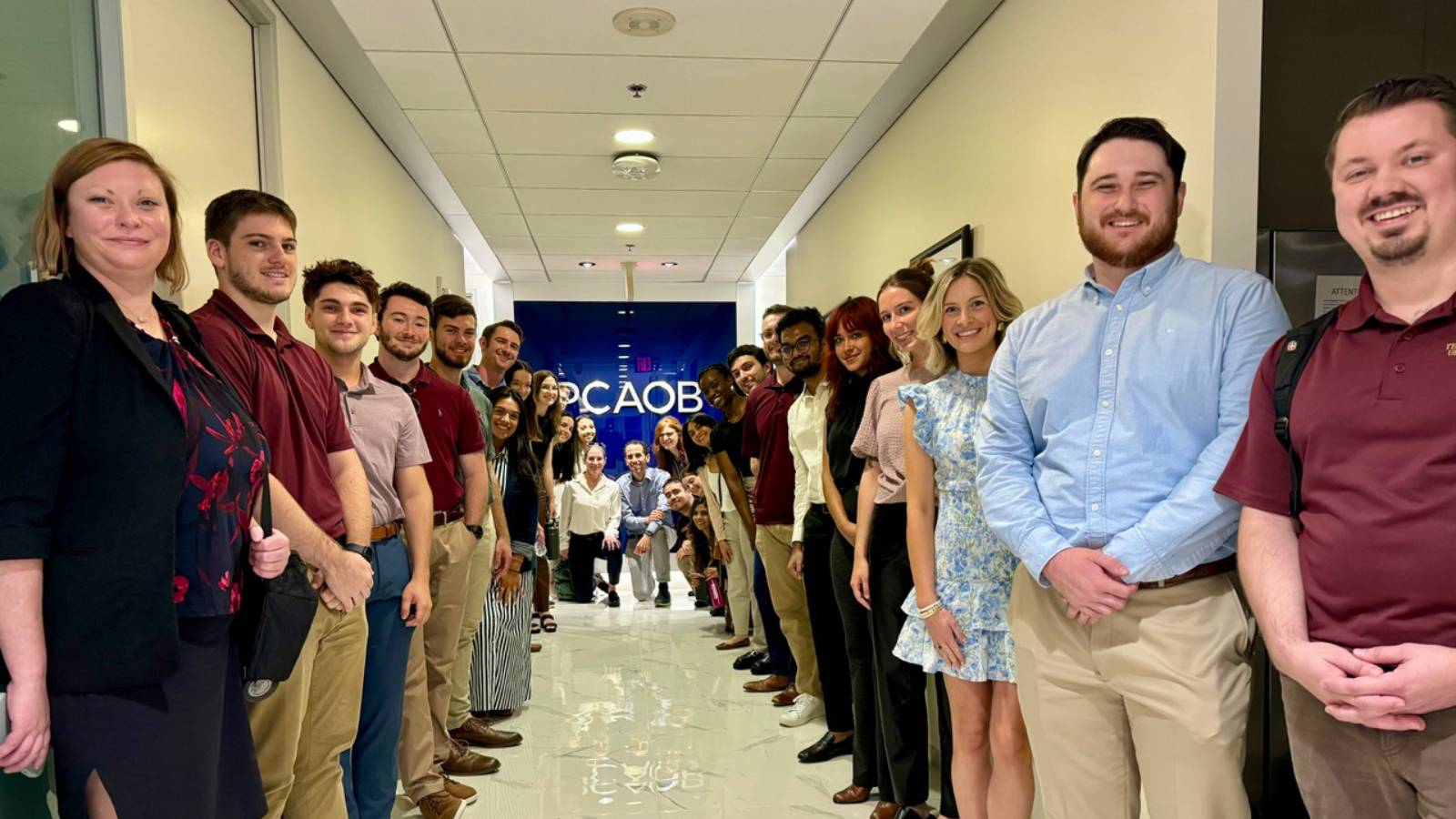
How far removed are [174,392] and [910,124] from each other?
368 cm

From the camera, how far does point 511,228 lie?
6793mm

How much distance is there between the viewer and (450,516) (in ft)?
10.4

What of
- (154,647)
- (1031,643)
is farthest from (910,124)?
(154,647)

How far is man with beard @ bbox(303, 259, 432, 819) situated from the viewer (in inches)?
100

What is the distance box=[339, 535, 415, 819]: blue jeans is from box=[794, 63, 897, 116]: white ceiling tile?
104 inches

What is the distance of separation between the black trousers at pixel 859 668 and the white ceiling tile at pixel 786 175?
2.68 meters

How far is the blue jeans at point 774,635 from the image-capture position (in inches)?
178

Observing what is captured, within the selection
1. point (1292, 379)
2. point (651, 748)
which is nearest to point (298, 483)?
point (1292, 379)

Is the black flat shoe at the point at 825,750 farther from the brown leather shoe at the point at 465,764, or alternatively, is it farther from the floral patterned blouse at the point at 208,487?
the floral patterned blouse at the point at 208,487

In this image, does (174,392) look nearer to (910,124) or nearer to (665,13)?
(665,13)

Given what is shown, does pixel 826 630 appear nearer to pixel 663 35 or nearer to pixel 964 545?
pixel 964 545

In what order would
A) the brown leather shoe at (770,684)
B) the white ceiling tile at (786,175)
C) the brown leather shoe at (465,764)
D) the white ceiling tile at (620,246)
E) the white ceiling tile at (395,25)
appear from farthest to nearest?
the white ceiling tile at (620,246) → the white ceiling tile at (786,175) → the brown leather shoe at (770,684) → the brown leather shoe at (465,764) → the white ceiling tile at (395,25)

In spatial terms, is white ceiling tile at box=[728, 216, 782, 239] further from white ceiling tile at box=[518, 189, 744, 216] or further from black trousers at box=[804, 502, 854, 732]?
Answer: black trousers at box=[804, 502, 854, 732]

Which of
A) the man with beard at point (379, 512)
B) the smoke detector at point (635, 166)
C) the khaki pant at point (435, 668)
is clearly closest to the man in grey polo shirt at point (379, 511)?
the man with beard at point (379, 512)
